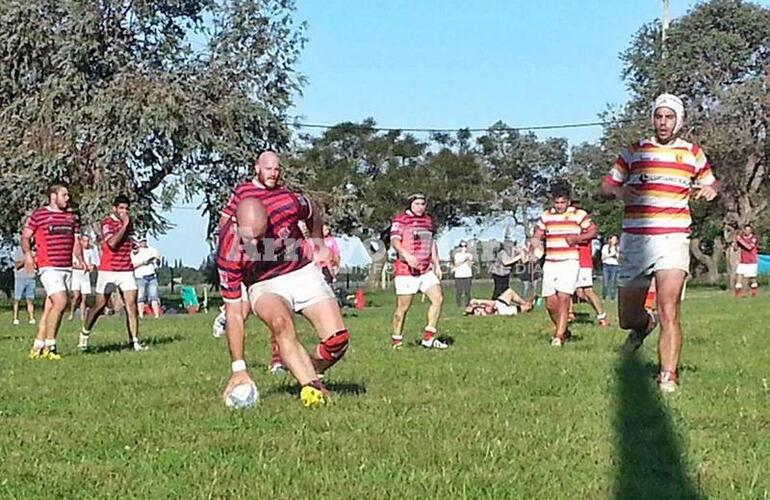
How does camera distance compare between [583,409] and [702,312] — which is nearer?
[583,409]

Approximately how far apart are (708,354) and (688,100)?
45.6 m

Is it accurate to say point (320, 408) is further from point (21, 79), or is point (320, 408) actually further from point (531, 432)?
point (21, 79)

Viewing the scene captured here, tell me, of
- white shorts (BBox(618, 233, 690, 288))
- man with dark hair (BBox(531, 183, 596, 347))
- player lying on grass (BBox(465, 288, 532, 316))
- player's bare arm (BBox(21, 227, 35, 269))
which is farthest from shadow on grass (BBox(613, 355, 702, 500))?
player lying on grass (BBox(465, 288, 532, 316))

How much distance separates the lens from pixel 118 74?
36.3 metres

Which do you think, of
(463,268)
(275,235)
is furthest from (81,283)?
(275,235)

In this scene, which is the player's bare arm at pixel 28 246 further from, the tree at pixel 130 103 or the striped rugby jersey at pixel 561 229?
the tree at pixel 130 103

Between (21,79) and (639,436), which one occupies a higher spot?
(21,79)

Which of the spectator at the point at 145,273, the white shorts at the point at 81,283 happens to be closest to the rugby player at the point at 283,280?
the white shorts at the point at 81,283

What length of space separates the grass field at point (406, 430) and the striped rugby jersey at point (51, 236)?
68.4 inches

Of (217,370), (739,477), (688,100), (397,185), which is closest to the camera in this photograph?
(739,477)

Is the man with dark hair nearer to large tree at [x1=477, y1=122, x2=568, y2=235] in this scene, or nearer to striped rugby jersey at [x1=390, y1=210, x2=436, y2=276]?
striped rugby jersey at [x1=390, y1=210, x2=436, y2=276]

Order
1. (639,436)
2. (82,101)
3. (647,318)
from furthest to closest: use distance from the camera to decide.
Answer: (82,101) → (647,318) → (639,436)

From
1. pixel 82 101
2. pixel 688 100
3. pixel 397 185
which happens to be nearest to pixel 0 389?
pixel 82 101

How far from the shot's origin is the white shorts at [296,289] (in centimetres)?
911
